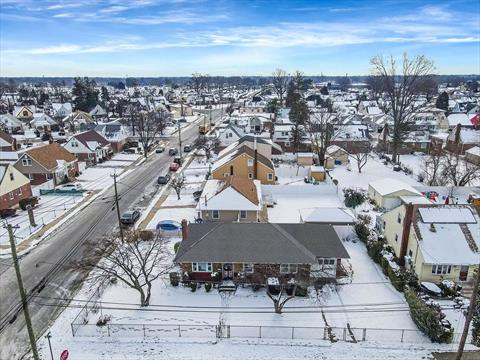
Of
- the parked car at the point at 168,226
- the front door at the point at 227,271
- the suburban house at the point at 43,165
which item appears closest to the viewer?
the front door at the point at 227,271

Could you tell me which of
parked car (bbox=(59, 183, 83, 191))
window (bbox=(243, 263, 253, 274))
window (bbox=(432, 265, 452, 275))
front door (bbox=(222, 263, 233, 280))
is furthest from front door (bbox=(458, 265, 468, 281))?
parked car (bbox=(59, 183, 83, 191))

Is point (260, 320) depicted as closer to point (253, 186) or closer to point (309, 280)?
point (309, 280)

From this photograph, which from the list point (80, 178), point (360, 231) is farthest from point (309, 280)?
point (80, 178)

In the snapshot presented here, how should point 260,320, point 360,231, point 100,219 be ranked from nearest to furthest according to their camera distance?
point 260,320 < point 360,231 < point 100,219

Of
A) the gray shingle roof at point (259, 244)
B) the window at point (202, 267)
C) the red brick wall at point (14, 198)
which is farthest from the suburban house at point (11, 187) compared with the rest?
the window at point (202, 267)

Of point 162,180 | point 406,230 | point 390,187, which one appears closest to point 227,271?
point 406,230

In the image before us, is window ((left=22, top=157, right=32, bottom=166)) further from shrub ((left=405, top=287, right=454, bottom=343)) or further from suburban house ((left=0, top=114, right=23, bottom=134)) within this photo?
suburban house ((left=0, top=114, right=23, bottom=134))

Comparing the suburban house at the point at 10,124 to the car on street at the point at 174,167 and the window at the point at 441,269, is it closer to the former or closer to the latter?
the car on street at the point at 174,167
